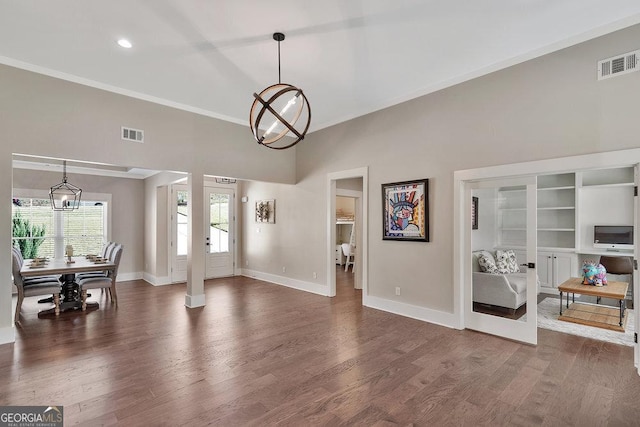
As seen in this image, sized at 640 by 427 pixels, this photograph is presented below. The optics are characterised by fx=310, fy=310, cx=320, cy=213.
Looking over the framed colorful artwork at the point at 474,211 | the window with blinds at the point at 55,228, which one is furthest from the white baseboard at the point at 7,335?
the framed colorful artwork at the point at 474,211

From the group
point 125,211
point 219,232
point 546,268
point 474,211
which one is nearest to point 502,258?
point 474,211

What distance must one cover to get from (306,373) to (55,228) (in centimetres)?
722

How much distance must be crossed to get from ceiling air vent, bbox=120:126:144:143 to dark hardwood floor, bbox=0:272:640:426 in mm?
2695

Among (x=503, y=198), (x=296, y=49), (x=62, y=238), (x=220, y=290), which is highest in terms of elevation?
(x=296, y=49)

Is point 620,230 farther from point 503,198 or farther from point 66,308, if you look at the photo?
point 66,308

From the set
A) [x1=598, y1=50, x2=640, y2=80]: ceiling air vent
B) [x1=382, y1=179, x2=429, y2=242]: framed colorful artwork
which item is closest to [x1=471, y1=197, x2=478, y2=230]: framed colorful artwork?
[x1=382, y1=179, x2=429, y2=242]: framed colorful artwork

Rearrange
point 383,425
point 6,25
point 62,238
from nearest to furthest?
point 383,425, point 6,25, point 62,238

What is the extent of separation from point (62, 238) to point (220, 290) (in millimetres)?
3942

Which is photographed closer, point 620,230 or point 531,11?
point 531,11

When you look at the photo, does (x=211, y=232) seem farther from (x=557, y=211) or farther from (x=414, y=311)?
(x=557, y=211)

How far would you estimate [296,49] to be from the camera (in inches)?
137

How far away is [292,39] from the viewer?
3275 mm

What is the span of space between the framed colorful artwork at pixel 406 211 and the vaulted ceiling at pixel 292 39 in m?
1.44

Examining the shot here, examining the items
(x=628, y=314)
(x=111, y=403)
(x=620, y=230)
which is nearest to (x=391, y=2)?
(x=111, y=403)
